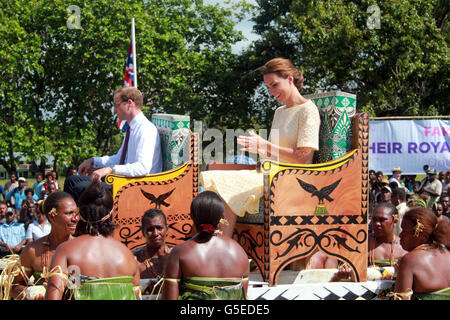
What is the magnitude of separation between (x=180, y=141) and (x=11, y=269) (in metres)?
1.84

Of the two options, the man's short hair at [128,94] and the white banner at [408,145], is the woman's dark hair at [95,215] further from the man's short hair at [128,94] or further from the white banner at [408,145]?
the white banner at [408,145]

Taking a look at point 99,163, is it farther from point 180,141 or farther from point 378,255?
point 378,255

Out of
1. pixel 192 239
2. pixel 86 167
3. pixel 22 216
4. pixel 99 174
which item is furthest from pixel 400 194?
pixel 22 216

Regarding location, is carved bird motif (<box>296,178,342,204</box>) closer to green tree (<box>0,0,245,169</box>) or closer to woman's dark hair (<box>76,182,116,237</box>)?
woman's dark hair (<box>76,182,116,237</box>)

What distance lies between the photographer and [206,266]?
111 inches

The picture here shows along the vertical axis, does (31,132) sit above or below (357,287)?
above

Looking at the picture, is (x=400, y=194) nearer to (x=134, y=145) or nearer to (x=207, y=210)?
(x=134, y=145)

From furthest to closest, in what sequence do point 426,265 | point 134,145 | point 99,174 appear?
point 134,145 < point 99,174 < point 426,265

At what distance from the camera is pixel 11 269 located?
329cm

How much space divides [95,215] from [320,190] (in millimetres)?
1627

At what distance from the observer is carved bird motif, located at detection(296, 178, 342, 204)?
3793 mm
